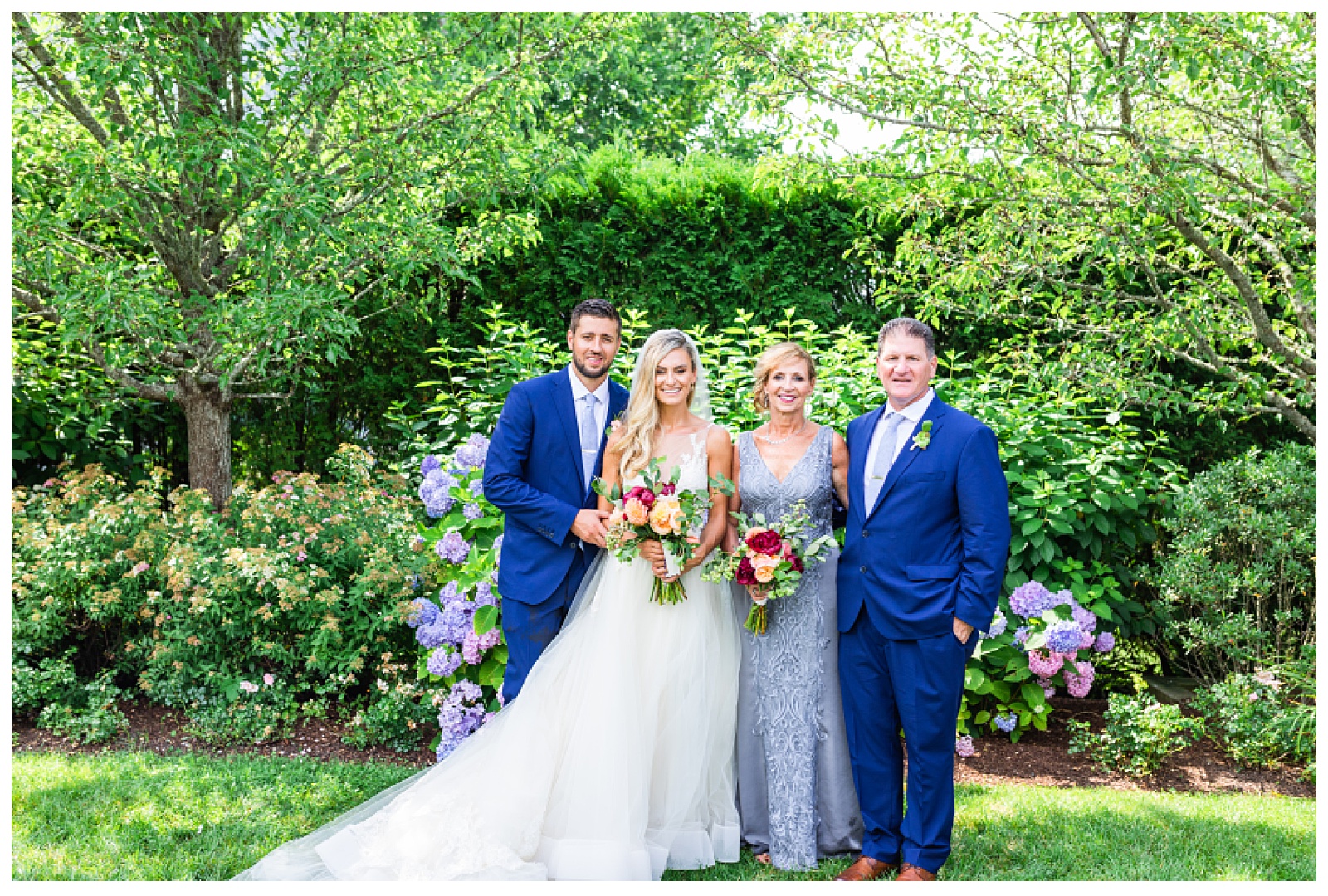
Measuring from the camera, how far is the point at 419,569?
16.5ft

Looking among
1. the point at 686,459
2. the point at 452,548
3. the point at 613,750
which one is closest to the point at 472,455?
the point at 452,548

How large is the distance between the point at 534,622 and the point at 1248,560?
3828mm

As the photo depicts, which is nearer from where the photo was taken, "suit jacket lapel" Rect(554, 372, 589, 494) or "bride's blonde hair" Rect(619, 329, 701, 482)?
"bride's blonde hair" Rect(619, 329, 701, 482)

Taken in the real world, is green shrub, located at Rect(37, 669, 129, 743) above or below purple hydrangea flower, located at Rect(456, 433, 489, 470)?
below

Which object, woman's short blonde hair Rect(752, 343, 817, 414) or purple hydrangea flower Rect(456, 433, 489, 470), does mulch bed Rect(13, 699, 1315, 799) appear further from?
woman's short blonde hair Rect(752, 343, 817, 414)

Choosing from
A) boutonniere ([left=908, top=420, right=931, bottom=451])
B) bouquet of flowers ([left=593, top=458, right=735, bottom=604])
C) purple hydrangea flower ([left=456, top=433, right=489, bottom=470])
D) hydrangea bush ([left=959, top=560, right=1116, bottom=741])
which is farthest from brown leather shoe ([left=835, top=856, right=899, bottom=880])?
purple hydrangea flower ([left=456, top=433, right=489, bottom=470])

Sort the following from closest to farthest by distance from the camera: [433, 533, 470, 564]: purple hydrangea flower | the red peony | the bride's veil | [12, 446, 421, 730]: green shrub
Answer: the red peony, the bride's veil, [433, 533, 470, 564]: purple hydrangea flower, [12, 446, 421, 730]: green shrub

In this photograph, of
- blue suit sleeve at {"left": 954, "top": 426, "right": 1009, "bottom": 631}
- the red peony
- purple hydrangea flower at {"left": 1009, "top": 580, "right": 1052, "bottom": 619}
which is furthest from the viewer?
purple hydrangea flower at {"left": 1009, "top": 580, "right": 1052, "bottom": 619}

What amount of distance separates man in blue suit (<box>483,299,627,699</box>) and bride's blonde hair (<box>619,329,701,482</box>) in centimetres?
17

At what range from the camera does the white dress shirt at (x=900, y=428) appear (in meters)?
3.38

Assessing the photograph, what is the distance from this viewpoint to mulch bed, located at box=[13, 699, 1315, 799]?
4457 mm

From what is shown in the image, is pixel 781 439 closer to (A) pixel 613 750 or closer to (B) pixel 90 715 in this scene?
(A) pixel 613 750

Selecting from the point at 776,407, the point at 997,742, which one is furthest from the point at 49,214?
the point at 997,742

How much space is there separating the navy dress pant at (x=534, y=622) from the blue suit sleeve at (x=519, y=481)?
19 centimetres
